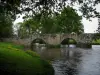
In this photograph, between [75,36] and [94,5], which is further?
[75,36]

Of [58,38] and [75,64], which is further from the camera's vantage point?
[58,38]

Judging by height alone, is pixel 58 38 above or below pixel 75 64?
above

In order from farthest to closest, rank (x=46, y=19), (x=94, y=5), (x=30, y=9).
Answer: (x=46, y=19) → (x=30, y=9) → (x=94, y=5)

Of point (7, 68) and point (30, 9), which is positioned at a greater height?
point (30, 9)

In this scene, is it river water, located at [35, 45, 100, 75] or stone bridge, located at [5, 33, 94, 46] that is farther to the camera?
stone bridge, located at [5, 33, 94, 46]

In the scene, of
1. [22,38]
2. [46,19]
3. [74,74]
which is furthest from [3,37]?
[46,19]

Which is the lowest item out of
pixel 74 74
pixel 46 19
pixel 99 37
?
pixel 74 74

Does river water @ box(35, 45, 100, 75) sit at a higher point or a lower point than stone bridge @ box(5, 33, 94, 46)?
lower

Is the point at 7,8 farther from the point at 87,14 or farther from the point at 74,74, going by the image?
the point at 74,74

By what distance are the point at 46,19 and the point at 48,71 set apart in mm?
5761

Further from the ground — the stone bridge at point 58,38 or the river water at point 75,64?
the stone bridge at point 58,38

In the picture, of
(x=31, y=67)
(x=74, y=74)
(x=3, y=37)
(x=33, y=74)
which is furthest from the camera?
(x=3, y=37)

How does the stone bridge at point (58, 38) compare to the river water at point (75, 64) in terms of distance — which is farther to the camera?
the stone bridge at point (58, 38)

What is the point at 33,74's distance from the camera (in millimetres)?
18250
